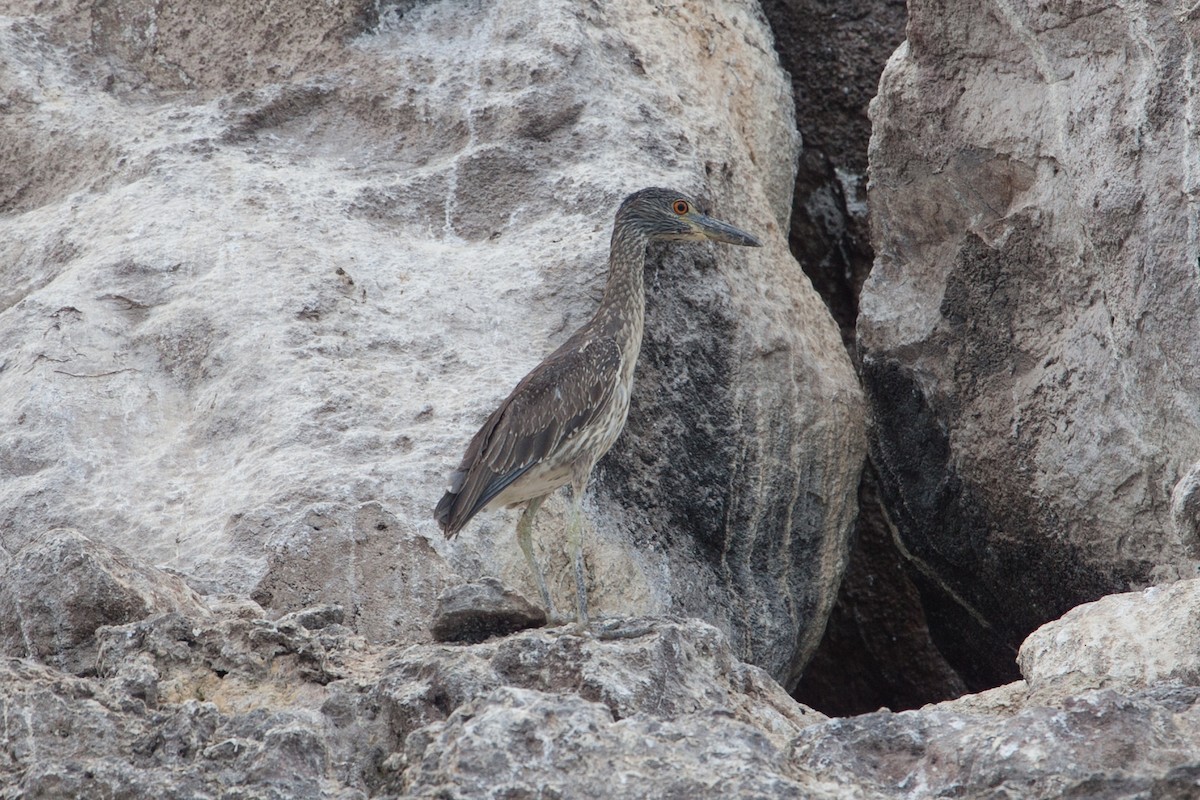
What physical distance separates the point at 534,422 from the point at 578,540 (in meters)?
0.50

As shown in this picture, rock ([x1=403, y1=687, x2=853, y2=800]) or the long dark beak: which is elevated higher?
the long dark beak

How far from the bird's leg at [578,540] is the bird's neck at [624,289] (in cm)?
68

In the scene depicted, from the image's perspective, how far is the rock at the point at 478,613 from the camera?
4992 millimetres

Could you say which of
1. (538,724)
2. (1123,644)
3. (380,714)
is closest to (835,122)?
(1123,644)

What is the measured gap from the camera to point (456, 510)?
561cm

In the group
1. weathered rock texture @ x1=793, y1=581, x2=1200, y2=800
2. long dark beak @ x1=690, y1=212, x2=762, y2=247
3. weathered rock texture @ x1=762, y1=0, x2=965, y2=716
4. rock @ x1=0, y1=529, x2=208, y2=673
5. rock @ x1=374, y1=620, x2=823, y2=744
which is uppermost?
weathered rock texture @ x1=762, y1=0, x2=965, y2=716

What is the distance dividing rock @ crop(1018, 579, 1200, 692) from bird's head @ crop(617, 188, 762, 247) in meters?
2.43

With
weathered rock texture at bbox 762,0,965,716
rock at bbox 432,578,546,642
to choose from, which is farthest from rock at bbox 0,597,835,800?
weathered rock texture at bbox 762,0,965,716

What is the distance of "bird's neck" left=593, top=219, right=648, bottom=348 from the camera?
21.1 ft

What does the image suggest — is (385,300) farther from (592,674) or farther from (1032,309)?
(592,674)

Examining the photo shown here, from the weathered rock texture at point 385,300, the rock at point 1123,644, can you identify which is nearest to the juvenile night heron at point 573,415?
the weathered rock texture at point 385,300

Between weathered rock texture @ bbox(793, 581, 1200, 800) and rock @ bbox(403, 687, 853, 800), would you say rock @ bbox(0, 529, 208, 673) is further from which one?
weathered rock texture @ bbox(793, 581, 1200, 800)

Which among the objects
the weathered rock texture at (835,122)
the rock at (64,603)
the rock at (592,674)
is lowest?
the rock at (64,603)

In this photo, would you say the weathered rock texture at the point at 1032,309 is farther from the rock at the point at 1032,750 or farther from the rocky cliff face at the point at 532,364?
the rock at the point at 1032,750
